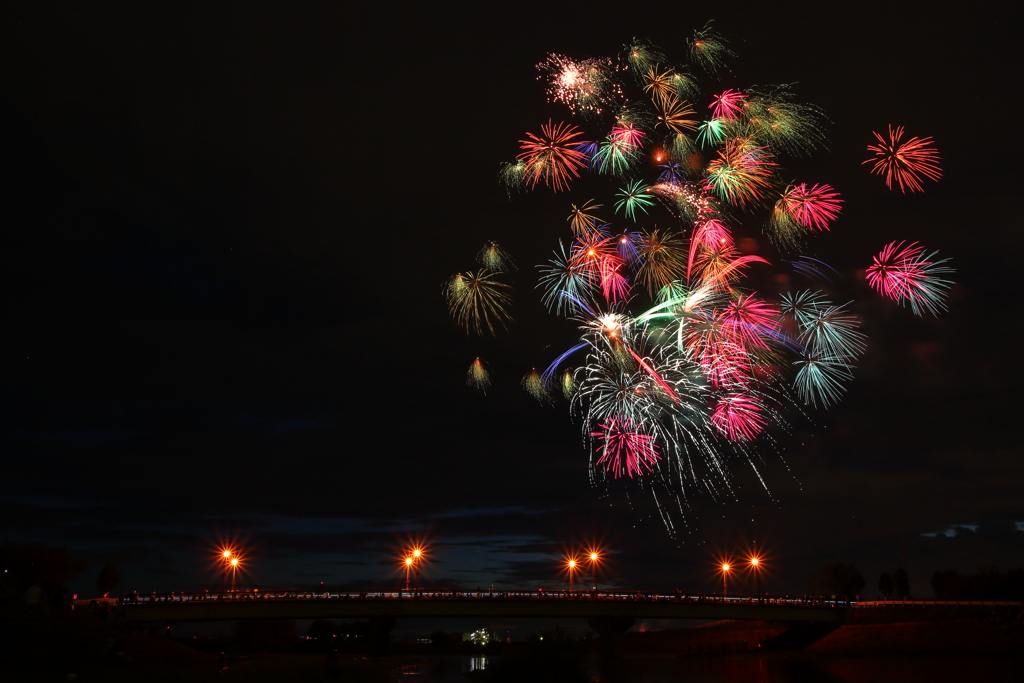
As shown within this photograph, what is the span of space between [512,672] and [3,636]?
103 feet

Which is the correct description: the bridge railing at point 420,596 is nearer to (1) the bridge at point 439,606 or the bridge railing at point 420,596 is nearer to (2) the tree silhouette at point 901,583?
(1) the bridge at point 439,606

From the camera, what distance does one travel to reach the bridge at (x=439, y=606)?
76812 millimetres

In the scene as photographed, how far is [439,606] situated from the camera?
81.7 metres

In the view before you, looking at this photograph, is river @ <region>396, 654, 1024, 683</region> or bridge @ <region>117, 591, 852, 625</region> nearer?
river @ <region>396, 654, 1024, 683</region>

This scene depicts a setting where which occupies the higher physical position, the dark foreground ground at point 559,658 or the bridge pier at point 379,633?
the bridge pier at point 379,633

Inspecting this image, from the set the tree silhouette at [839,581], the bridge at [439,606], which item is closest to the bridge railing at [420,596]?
the bridge at [439,606]

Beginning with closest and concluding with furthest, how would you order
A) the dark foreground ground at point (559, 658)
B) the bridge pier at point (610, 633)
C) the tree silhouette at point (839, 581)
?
the dark foreground ground at point (559, 658) < the bridge pier at point (610, 633) < the tree silhouette at point (839, 581)

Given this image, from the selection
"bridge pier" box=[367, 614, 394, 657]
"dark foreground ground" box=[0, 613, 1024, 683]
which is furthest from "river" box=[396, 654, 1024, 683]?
"bridge pier" box=[367, 614, 394, 657]

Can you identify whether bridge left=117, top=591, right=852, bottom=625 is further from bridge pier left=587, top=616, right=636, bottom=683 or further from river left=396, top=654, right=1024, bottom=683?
river left=396, top=654, right=1024, bottom=683

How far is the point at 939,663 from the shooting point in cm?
6856

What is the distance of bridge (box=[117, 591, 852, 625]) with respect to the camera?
3024 inches

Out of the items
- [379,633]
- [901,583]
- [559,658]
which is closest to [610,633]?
[379,633]

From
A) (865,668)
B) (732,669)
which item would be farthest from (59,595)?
(865,668)

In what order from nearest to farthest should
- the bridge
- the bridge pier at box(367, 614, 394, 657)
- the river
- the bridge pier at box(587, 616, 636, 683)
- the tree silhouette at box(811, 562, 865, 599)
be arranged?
1. the river
2. the bridge
3. the bridge pier at box(587, 616, 636, 683)
4. the bridge pier at box(367, 614, 394, 657)
5. the tree silhouette at box(811, 562, 865, 599)
